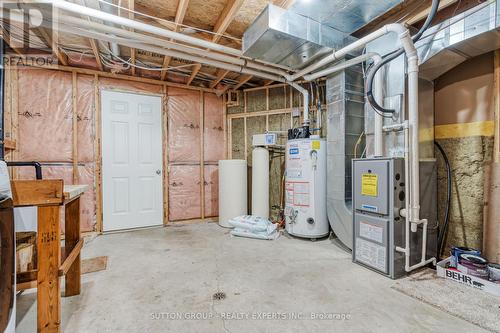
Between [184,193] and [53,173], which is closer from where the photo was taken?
[53,173]

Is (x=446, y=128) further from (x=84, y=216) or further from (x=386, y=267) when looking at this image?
(x=84, y=216)

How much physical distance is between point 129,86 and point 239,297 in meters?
3.61

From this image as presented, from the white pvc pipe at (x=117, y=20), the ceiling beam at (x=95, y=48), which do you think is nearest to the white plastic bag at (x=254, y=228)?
the white pvc pipe at (x=117, y=20)

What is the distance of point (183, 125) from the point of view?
430 cm

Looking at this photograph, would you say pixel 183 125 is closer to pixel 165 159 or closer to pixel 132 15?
pixel 165 159

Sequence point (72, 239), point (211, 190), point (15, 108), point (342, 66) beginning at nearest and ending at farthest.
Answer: point (72, 239) → point (342, 66) → point (15, 108) → point (211, 190)

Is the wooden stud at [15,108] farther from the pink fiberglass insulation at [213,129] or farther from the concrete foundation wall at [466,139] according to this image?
the concrete foundation wall at [466,139]

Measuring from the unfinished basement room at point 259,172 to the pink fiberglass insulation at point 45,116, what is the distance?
2 cm

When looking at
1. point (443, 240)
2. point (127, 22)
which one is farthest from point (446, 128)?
point (127, 22)

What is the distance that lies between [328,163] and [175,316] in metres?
2.44

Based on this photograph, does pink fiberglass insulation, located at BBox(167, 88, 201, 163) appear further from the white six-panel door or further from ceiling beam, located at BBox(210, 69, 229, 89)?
ceiling beam, located at BBox(210, 69, 229, 89)

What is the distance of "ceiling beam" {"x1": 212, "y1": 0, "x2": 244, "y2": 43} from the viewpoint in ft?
7.36

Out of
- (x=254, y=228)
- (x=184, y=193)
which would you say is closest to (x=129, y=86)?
(x=184, y=193)

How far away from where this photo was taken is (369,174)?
234 cm
